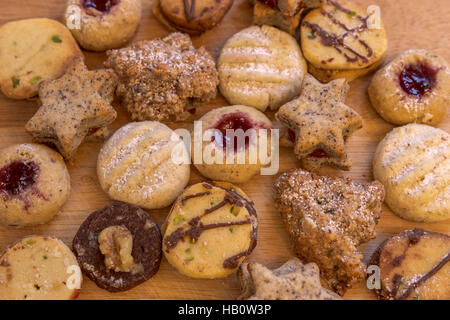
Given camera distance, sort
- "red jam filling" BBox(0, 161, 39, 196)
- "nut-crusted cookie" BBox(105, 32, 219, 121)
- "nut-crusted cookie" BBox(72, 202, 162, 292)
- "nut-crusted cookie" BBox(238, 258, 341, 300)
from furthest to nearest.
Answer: "nut-crusted cookie" BBox(105, 32, 219, 121)
"red jam filling" BBox(0, 161, 39, 196)
"nut-crusted cookie" BBox(72, 202, 162, 292)
"nut-crusted cookie" BBox(238, 258, 341, 300)

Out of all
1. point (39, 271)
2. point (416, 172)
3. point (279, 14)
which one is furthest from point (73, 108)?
point (416, 172)

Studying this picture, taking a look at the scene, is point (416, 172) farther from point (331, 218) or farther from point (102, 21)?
point (102, 21)

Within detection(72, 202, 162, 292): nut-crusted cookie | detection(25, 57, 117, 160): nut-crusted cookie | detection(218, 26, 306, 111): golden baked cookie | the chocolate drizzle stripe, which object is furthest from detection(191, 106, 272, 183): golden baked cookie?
the chocolate drizzle stripe

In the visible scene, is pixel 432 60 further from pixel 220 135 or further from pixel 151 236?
pixel 151 236

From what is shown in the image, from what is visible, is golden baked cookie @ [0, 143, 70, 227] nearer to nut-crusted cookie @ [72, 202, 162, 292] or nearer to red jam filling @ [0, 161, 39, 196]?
red jam filling @ [0, 161, 39, 196]

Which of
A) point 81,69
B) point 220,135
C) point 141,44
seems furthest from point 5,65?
point 220,135
